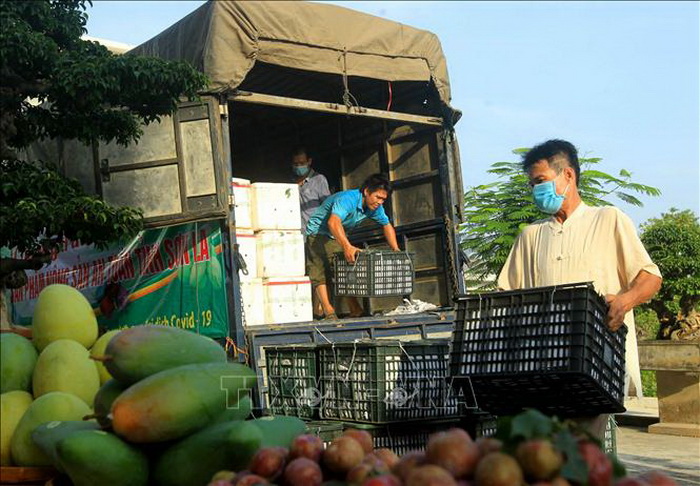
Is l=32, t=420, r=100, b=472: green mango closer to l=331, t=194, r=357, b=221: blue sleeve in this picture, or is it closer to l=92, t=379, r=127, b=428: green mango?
l=92, t=379, r=127, b=428: green mango

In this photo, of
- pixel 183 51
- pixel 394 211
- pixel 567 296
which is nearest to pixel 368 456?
pixel 567 296

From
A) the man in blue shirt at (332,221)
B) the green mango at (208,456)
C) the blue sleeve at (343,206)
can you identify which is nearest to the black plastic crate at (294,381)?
the man in blue shirt at (332,221)

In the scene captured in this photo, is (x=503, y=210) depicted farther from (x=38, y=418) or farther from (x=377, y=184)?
(x=38, y=418)

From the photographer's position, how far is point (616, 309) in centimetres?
394

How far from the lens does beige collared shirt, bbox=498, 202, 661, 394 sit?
14.1ft

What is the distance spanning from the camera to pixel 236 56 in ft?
27.1

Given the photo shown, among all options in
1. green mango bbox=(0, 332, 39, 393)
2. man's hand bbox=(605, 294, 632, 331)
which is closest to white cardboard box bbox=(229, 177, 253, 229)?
man's hand bbox=(605, 294, 632, 331)

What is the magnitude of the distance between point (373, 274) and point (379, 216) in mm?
978

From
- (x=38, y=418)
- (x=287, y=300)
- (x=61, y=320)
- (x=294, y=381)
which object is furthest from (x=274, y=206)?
(x=38, y=418)

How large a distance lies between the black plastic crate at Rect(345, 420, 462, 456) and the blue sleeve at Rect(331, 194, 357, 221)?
4.26 meters

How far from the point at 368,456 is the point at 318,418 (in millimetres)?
4209

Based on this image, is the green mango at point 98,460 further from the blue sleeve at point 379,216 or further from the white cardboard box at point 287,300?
the blue sleeve at point 379,216

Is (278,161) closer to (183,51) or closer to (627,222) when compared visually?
(183,51)

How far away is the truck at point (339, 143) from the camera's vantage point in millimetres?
8172
